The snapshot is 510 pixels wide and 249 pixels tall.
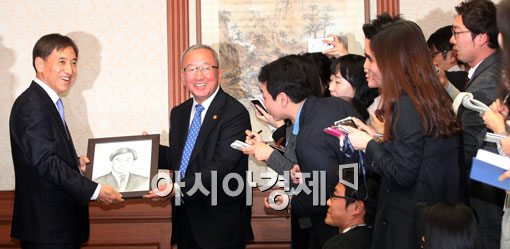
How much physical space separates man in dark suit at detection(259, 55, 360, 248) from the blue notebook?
0.86 m

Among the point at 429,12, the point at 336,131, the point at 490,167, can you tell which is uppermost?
the point at 429,12

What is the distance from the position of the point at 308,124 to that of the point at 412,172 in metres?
0.73

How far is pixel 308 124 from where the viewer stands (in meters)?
3.29

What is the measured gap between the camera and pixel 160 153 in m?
4.23

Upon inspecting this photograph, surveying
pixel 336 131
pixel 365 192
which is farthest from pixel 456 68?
pixel 336 131

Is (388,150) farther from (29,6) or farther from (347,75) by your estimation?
(29,6)

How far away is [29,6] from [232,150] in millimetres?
2298

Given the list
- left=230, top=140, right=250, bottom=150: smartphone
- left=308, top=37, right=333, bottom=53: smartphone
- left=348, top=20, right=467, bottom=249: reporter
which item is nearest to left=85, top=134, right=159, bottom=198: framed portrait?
left=230, top=140, right=250, bottom=150: smartphone

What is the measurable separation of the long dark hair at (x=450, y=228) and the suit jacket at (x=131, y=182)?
6.00ft

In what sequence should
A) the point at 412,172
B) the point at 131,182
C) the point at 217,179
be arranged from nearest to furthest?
the point at 412,172, the point at 217,179, the point at 131,182

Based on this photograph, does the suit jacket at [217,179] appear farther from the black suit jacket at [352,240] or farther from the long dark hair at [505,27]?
the long dark hair at [505,27]

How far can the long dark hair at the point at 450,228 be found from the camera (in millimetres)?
2480

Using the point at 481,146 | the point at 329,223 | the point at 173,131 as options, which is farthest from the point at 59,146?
the point at 481,146

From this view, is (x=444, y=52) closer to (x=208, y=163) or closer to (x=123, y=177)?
(x=208, y=163)
